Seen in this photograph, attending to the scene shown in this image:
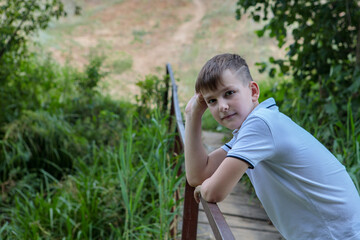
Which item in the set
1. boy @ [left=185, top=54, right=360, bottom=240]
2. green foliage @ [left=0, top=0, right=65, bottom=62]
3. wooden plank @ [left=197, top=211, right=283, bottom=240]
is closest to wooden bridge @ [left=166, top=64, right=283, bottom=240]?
wooden plank @ [left=197, top=211, right=283, bottom=240]

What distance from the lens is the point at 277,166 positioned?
4.23 feet

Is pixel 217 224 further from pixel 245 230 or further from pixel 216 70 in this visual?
pixel 245 230

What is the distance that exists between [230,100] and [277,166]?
10.6 inches

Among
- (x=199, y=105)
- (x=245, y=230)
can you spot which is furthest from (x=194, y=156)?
(x=245, y=230)

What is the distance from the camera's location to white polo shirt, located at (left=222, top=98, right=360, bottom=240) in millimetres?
1233

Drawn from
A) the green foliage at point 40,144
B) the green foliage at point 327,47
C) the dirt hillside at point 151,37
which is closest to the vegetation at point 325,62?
the green foliage at point 327,47

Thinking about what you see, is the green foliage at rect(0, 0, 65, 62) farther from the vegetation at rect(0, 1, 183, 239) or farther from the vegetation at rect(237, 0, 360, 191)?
the vegetation at rect(237, 0, 360, 191)

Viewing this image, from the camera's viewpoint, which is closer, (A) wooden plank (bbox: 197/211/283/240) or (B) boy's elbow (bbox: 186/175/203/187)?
(B) boy's elbow (bbox: 186/175/203/187)

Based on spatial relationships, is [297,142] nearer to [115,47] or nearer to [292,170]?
[292,170]

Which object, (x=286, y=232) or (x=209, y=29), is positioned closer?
(x=286, y=232)

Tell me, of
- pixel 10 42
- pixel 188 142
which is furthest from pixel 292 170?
pixel 10 42

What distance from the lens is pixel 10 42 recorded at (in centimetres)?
521

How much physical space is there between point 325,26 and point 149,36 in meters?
18.4

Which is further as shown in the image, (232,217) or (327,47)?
(327,47)
